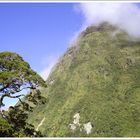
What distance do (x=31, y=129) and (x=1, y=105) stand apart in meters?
2.18

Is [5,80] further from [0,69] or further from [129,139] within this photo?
[129,139]

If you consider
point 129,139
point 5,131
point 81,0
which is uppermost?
point 81,0

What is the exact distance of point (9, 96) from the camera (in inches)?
762

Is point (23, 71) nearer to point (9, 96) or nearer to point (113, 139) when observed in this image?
point (9, 96)

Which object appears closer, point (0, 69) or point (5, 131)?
point (5, 131)

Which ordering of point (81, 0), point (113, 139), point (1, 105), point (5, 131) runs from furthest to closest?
1. point (1, 105)
2. point (5, 131)
3. point (81, 0)
4. point (113, 139)

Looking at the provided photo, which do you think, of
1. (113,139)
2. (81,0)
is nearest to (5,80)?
(81,0)

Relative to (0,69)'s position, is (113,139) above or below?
below

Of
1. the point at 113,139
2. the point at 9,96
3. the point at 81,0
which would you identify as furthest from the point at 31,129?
the point at 113,139

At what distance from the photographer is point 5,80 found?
18.9m

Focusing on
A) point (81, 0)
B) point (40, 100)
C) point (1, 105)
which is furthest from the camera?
point (40, 100)

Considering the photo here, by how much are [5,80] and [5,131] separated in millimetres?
2579

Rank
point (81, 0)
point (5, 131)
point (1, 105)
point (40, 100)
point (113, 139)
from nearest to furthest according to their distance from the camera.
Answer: point (113, 139) → point (81, 0) → point (5, 131) → point (1, 105) → point (40, 100)

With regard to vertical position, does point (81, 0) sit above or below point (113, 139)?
above
